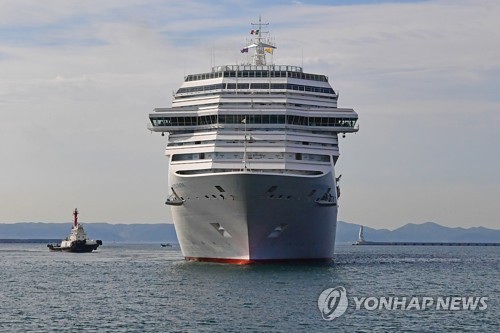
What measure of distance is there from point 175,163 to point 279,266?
14.2 metres

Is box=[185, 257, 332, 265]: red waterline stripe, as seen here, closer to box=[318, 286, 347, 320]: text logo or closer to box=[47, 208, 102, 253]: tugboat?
box=[318, 286, 347, 320]: text logo

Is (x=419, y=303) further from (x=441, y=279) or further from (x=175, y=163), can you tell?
(x=175, y=163)

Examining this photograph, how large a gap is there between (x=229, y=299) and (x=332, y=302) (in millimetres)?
6610

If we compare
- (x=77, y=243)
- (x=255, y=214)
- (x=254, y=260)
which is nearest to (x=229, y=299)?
(x=255, y=214)

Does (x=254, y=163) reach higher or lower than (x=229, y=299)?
higher

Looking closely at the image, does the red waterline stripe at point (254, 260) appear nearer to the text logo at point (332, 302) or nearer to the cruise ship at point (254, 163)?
the cruise ship at point (254, 163)

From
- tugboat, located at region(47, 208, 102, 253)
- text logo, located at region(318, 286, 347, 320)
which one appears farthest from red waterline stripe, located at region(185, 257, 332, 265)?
tugboat, located at region(47, 208, 102, 253)

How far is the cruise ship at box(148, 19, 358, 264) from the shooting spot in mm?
83500

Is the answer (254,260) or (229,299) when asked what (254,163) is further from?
(229,299)

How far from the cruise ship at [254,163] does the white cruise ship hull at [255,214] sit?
8cm

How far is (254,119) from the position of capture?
89625 mm

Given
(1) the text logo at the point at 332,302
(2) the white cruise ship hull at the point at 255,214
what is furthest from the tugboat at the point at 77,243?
(1) the text logo at the point at 332,302

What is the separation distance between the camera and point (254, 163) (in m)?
86.0

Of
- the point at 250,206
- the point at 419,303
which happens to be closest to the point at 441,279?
the point at 250,206
